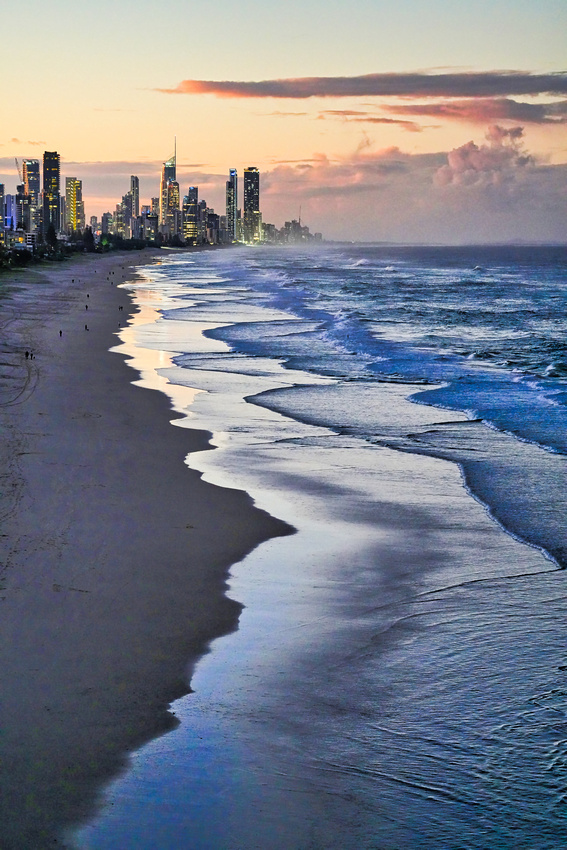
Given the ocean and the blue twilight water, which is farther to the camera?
the blue twilight water

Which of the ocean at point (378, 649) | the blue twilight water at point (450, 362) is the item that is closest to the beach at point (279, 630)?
the ocean at point (378, 649)

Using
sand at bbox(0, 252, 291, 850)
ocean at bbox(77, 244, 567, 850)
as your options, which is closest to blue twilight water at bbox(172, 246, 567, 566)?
ocean at bbox(77, 244, 567, 850)

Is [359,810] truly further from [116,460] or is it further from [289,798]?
[116,460]

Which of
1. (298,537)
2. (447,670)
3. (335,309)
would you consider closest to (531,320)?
(335,309)

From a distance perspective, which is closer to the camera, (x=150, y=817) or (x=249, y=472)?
(x=150, y=817)

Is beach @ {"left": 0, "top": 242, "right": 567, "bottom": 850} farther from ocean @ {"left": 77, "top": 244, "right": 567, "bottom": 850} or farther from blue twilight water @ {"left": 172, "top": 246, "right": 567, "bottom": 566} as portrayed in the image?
blue twilight water @ {"left": 172, "top": 246, "right": 567, "bottom": 566}

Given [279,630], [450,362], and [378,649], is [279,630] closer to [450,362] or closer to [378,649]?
[378,649]
